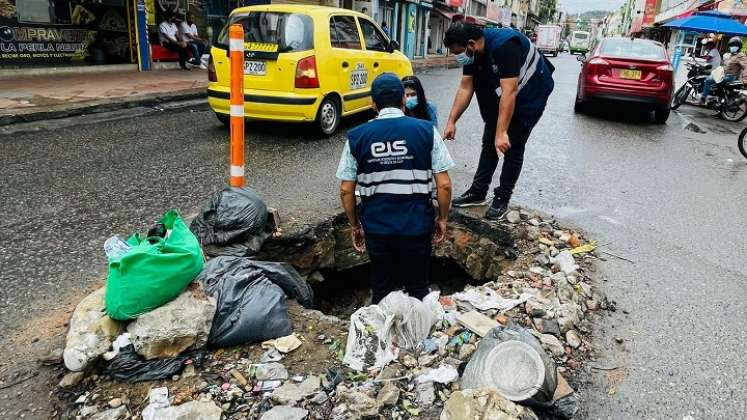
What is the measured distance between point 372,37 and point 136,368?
689cm

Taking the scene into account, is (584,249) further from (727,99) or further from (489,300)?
(727,99)

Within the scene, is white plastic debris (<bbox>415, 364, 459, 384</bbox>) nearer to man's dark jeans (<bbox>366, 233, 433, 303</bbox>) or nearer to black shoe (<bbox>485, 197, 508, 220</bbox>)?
man's dark jeans (<bbox>366, 233, 433, 303</bbox>)

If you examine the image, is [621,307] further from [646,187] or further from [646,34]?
[646,34]

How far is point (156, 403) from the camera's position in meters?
2.12

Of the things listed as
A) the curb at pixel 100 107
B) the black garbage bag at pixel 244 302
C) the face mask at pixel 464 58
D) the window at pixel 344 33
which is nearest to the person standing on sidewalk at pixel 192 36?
the curb at pixel 100 107

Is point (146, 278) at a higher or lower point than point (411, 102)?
lower

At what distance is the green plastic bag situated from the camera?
7.55 feet

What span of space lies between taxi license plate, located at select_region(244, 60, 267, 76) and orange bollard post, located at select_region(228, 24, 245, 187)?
3282 mm

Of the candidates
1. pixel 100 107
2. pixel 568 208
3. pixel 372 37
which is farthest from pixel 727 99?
pixel 100 107

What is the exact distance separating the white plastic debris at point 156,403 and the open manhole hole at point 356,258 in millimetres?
1633

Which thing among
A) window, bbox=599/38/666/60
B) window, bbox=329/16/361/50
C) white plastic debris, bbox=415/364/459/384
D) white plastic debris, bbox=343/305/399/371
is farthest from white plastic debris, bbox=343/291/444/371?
window, bbox=599/38/666/60

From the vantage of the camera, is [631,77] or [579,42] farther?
[579,42]

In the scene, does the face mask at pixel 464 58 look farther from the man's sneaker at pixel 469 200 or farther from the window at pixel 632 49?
the window at pixel 632 49

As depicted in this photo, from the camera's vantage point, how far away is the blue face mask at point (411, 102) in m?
3.96
